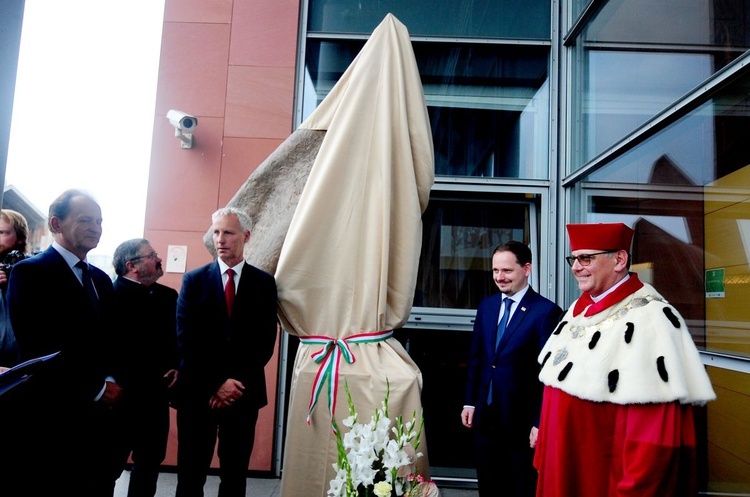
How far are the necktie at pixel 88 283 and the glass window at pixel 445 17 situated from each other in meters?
2.72

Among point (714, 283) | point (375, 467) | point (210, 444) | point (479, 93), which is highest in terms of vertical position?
point (479, 93)

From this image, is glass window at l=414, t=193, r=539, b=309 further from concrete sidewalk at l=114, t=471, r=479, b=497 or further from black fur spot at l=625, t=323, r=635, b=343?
black fur spot at l=625, t=323, r=635, b=343

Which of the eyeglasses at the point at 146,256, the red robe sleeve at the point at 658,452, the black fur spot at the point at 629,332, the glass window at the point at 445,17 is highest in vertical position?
the glass window at the point at 445,17

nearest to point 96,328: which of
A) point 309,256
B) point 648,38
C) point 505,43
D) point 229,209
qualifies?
point 229,209

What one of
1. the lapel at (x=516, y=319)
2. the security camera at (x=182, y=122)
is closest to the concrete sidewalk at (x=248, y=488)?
the lapel at (x=516, y=319)

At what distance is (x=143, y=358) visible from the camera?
2871mm

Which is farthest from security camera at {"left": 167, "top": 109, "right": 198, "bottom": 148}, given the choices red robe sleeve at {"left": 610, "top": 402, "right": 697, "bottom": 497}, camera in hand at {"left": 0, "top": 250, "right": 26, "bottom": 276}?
red robe sleeve at {"left": 610, "top": 402, "right": 697, "bottom": 497}

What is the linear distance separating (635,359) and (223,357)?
1.61 metres

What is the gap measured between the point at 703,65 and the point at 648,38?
69 centimetres

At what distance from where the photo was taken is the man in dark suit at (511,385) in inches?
99.3

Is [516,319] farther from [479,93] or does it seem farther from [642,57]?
[479,93]

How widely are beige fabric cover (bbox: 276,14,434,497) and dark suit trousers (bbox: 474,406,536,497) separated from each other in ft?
1.90

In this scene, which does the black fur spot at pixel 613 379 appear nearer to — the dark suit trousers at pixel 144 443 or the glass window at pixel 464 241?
the dark suit trousers at pixel 144 443

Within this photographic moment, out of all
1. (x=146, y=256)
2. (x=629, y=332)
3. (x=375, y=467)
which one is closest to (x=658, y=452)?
(x=629, y=332)
